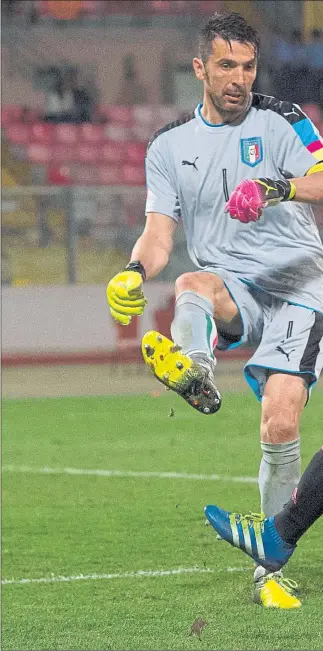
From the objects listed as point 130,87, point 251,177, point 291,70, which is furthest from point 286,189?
point 130,87

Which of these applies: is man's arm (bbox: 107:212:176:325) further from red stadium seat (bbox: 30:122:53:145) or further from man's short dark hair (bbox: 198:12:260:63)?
red stadium seat (bbox: 30:122:53:145)

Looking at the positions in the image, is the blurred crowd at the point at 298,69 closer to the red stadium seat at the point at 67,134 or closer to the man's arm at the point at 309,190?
the red stadium seat at the point at 67,134

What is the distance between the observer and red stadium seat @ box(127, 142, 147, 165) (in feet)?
70.5

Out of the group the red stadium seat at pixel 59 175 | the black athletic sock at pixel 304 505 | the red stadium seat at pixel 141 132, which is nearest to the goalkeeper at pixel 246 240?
the black athletic sock at pixel 304 505

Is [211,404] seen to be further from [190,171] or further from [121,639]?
[190,171]

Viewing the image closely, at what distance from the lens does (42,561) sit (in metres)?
6.34

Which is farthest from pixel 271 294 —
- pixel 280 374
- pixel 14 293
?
pixel 14 293

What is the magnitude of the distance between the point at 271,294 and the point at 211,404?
0.95m

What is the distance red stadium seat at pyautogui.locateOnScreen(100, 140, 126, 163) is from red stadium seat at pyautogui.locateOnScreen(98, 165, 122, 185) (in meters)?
0.28

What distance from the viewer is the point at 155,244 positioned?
219 inches

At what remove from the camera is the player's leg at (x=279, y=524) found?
490 centimetres

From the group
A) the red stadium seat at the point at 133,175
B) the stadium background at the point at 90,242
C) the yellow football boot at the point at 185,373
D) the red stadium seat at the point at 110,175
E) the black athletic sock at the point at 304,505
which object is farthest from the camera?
the red stadium seat at the point at 133,175

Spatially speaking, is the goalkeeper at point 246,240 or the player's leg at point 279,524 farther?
the goalkeeper at point 246,240

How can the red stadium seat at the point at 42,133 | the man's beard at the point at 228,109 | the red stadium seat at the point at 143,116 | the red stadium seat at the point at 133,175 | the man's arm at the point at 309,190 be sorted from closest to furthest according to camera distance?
1. the man's arm at the point at 309,190
2. the man's beard at the point at 228,109
3. the red stadium seat at the point at 133,175
4. the red stadium seat at the point at 42,133
5. the red stadium seat at the point at 143,116
